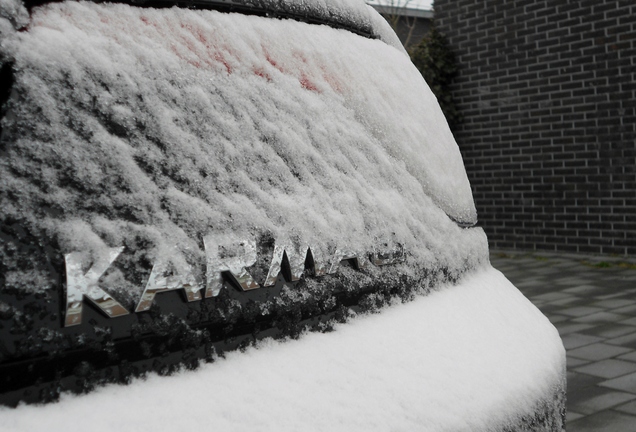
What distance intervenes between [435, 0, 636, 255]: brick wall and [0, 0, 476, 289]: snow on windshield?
→ 22.3ft

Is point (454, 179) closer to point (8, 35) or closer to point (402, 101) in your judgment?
point (402, 101)

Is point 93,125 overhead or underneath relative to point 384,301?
overhead

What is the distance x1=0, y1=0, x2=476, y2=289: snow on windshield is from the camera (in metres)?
0.61

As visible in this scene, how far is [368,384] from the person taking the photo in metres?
0.75

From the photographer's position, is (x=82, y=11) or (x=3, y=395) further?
(x=82, y=11)

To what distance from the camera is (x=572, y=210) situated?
744cm

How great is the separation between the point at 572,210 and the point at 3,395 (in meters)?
7.62

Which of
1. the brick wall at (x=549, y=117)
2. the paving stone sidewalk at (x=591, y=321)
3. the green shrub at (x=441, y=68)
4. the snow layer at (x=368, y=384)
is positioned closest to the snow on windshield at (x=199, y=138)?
the snow layer at (x=368, y=384)

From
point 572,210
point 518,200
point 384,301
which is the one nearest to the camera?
point 384,301

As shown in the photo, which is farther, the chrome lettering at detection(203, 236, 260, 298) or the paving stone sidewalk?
the paving stone sidewalk

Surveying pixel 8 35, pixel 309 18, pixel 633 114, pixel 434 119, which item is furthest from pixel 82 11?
pixel 633 114

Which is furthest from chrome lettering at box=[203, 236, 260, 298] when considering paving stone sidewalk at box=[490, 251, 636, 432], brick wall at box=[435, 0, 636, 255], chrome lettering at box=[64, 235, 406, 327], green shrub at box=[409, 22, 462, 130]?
green shrub at box=[409, 22, 462, 130]

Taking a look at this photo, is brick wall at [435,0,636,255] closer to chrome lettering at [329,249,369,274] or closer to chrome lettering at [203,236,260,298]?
chrome lettering at [329,249,369,274]

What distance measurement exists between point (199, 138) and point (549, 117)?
7540mm
